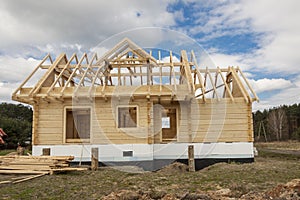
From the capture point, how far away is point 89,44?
15.3 metres

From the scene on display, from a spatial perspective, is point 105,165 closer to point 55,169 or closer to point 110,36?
point 55,169

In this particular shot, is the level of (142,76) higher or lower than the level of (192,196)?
higher

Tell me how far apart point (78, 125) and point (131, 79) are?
443 centimetres

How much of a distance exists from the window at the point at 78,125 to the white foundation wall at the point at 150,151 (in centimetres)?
313

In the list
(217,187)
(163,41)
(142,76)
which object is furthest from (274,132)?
(217,187)

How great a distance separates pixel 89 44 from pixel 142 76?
4.08m

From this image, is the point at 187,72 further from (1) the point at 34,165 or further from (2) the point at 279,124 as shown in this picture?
(2) the point at 279,124

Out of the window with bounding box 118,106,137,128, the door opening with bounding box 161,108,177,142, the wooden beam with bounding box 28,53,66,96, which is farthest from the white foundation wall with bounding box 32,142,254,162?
the door opening with bounding box 161,108,177,142

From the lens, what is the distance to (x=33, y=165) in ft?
31.4

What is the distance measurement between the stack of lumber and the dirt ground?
1.25 feet

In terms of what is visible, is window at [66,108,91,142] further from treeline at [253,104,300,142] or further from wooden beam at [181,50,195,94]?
treeline at [253,104,300,142]

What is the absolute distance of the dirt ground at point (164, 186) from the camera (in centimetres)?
639

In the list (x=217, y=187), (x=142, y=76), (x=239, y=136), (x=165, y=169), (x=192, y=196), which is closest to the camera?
(x=192, y=196)

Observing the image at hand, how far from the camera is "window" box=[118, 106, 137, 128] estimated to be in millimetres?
13455
